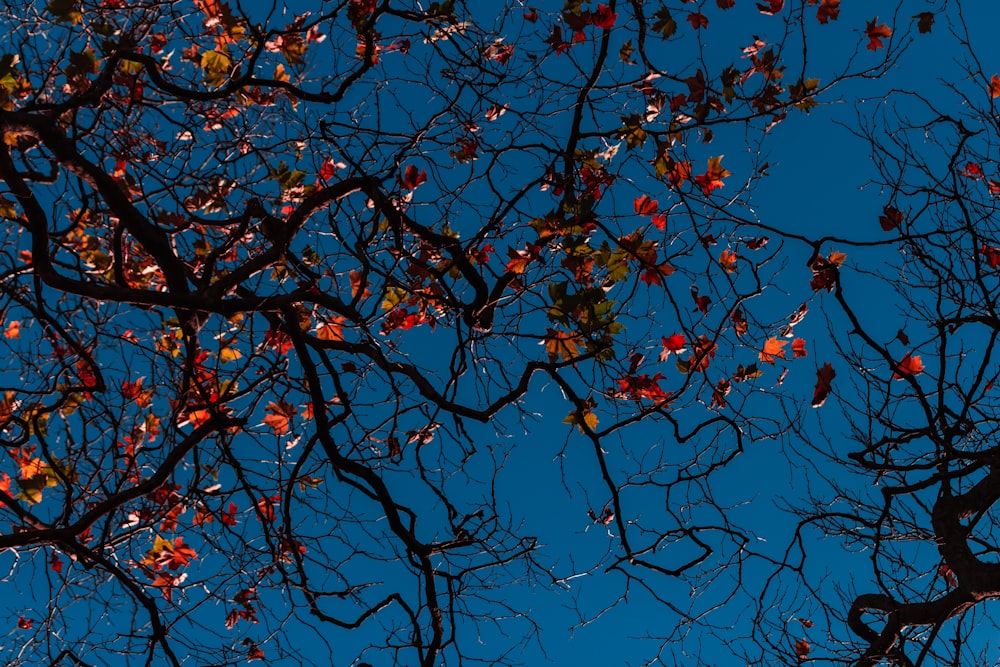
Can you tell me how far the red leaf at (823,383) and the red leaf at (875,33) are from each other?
5.01ft

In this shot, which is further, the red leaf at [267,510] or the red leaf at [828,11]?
the red leaf at [828,11]

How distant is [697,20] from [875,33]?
0.88 metres

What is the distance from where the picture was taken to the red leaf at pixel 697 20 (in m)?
3.61

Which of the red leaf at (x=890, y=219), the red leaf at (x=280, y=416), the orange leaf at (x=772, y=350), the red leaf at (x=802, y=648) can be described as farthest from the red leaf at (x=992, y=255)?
the red leaf at (x=280, y=416)

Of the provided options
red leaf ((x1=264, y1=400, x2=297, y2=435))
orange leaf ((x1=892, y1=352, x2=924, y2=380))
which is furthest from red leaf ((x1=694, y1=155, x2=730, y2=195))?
red leaf ((x1=264, y1=400, x2=297, y2=435))

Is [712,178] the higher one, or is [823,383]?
[712,178]

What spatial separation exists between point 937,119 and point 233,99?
312 centimetres

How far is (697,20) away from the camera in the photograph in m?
3.63

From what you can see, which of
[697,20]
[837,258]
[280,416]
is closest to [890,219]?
[837,258]

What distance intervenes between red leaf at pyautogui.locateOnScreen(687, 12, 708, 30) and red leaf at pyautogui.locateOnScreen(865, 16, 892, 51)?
2.60ft

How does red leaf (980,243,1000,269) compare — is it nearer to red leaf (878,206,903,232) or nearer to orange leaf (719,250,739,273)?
red leaf (878,206,903,232)

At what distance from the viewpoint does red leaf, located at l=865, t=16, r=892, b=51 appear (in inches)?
148

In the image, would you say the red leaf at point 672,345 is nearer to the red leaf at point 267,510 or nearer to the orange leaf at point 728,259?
the orange leaf at point 728,259

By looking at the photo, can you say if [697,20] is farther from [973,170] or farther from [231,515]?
[231,515]
